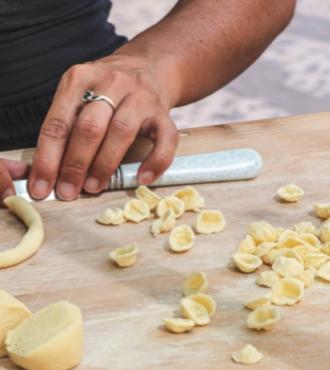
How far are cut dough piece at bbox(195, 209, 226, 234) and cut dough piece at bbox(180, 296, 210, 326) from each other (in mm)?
152

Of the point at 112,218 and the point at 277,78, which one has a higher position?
the point at 112,218

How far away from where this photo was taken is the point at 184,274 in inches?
38.1

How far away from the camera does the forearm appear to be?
128cm

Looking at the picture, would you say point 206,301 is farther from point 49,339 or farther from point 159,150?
point 159,150

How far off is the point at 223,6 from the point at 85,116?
362mm

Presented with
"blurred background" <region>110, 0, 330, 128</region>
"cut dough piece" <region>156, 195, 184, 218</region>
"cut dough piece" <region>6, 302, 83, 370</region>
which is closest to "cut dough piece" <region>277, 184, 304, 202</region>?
"cut dough piece" <region>156, 195, 184, 218</region>

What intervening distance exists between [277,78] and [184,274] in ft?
7.47

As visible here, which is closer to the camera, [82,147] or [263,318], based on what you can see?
[263,318]

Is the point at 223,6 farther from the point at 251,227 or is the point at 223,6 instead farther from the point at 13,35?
the point at 251,227

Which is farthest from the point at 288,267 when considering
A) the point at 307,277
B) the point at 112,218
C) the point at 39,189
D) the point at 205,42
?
the point at 205,42

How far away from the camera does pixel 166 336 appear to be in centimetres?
87

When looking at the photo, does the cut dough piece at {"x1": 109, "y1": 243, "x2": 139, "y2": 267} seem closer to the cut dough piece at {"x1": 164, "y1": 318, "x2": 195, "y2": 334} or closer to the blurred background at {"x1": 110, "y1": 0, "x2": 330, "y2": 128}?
the cut dough piece at {"x1": 164, "y1": 318, "x2": 195, "y2": 334}

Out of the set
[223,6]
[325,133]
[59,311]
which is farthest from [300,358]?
[223,6]

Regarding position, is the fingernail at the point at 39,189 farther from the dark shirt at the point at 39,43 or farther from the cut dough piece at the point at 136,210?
the dark shirt at the point at 39,43
